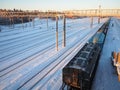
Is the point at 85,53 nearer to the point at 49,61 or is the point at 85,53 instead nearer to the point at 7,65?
the point at 49,61

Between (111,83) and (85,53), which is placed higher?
(85,53)

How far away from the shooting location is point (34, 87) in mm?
9547

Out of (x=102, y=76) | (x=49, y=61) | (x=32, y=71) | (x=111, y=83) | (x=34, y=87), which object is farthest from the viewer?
(x=49, y=61)

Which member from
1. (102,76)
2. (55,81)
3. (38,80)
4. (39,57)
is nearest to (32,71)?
(38,80)

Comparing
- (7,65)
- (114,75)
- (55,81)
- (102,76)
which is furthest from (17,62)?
(114,75)

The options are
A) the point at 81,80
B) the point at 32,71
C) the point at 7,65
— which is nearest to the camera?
the point at 81,80

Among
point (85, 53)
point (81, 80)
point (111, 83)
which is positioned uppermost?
point (85, 53)

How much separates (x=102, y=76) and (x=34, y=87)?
221 inches

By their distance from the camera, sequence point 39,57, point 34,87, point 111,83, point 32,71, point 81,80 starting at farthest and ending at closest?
point 39,57 → point 32,71 → point 111,83 → point 34,87 → point 81,80

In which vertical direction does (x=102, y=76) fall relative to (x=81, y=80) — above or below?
below

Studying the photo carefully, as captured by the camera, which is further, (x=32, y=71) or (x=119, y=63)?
(x=32, y=71)

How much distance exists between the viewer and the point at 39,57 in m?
16.1

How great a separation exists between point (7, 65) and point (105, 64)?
9.87 m

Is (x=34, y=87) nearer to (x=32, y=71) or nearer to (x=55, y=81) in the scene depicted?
(x=55, y=81)
